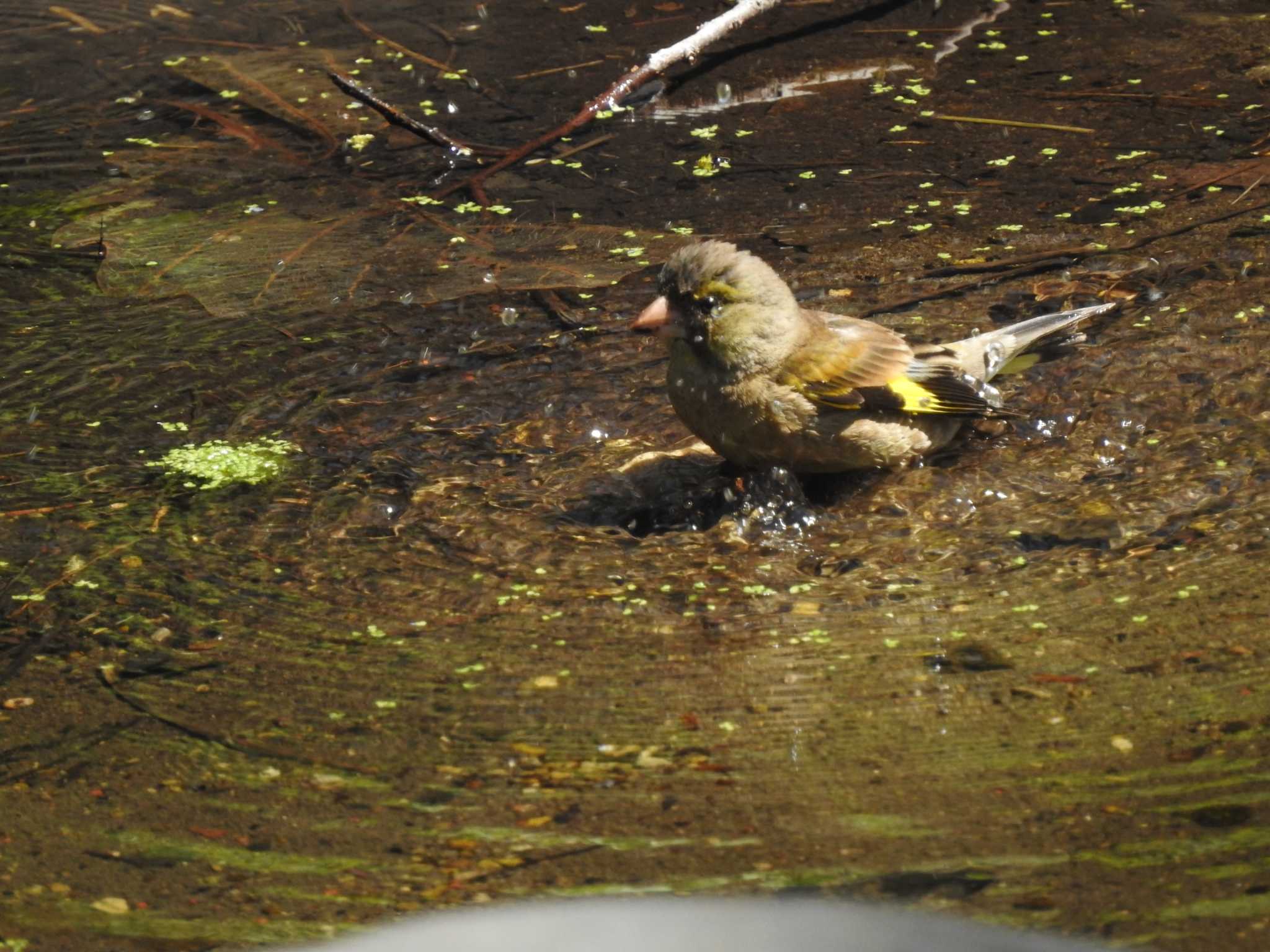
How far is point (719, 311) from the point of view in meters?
4.91

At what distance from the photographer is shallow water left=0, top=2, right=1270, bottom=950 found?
317 cm

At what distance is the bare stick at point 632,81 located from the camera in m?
7.77

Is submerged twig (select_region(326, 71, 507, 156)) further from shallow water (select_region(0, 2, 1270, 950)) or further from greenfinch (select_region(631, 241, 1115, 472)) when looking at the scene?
greenfinch (select_region(631, 241, 1115, 472))

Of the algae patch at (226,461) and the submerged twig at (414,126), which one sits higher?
the submerged twig at (414,126)

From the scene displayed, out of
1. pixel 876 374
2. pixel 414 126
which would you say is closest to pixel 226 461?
pixel 876 374

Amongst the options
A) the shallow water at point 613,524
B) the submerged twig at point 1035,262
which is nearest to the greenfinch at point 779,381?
the shallow water at point 613,524

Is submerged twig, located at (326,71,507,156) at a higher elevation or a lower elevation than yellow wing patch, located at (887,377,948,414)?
higher

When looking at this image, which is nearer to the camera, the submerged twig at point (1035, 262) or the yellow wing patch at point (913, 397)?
the yellow wing patch at point (913, 397)

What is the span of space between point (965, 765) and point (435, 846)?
1216mm

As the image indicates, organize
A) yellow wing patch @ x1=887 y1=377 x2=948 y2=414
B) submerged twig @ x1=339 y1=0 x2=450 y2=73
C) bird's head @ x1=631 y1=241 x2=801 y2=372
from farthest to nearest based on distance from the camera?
1. submerged twig @ x1=339 y1=0 x2=450 y2=73
2. yellow wing patch @ x1=887 y1=377 x2=948 y2=414
3. bird's head @ x1=631 y1=241 x2=801 y2=372

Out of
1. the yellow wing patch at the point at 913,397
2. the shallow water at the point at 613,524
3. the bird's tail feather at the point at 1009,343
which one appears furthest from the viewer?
the bird's tail feather at the point at 1009,343

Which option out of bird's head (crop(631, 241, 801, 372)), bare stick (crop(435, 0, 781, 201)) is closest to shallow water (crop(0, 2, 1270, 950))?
bare stick (crop(435, 0, 781, 201))

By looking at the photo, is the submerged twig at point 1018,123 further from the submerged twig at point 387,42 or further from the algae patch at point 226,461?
the algae patch at point 226,461

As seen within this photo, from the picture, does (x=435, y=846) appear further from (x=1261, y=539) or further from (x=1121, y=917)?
(x=1261, y=539)
